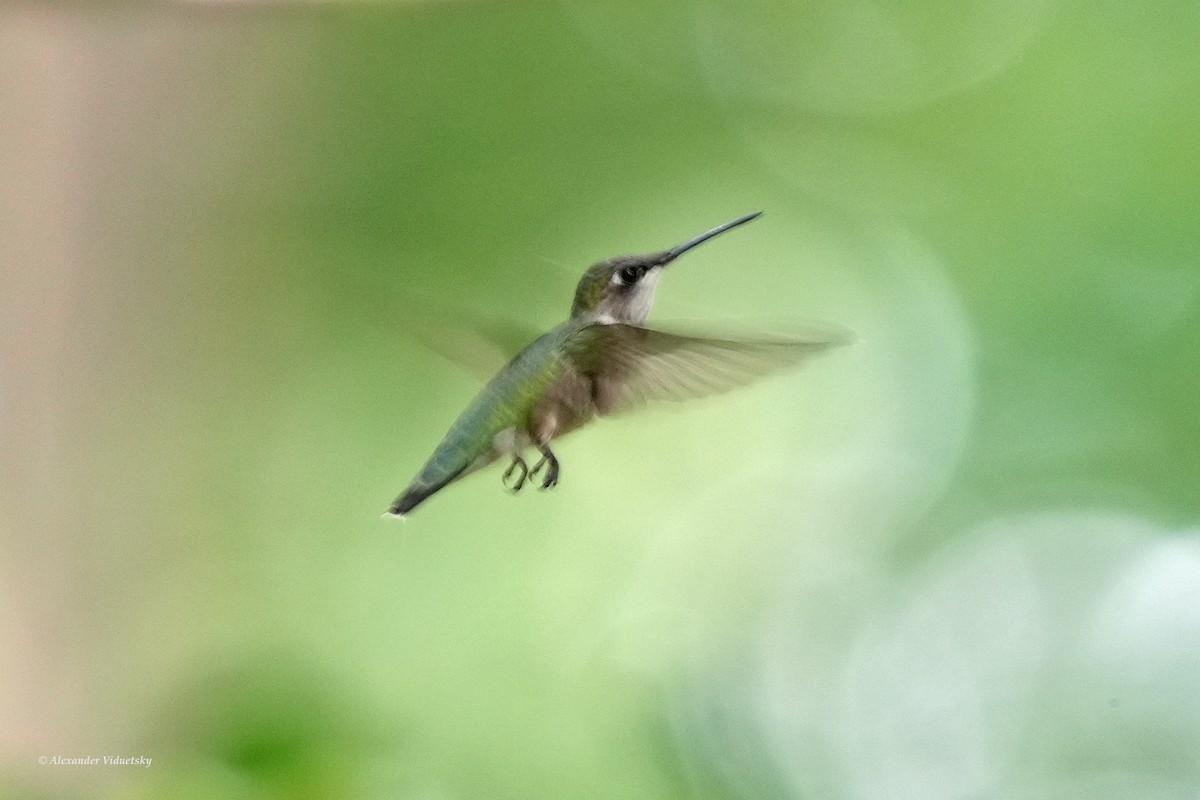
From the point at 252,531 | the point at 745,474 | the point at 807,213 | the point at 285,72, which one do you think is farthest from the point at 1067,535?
the point at 285,72

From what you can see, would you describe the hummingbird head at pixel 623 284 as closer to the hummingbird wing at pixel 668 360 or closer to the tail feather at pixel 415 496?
the hummingbird wing at pixel 668 360

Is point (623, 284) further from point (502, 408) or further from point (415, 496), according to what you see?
point (415, 496)

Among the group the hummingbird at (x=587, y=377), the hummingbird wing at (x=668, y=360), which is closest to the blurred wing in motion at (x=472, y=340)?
the hummingbird at (x=587, y=377)

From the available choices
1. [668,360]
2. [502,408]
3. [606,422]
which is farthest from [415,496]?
[606,422]

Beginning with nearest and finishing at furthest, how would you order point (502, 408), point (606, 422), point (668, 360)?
point (668, 360)
point (502, 408)
point (606, 422)

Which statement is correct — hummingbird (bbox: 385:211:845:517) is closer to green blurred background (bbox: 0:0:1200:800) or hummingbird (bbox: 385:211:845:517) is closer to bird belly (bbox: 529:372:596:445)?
bird belly (bbox: 529:372:596:445)

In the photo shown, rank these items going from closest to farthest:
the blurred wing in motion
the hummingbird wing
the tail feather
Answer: the hummingbird wing, the tail feather, the blurred wing in motion

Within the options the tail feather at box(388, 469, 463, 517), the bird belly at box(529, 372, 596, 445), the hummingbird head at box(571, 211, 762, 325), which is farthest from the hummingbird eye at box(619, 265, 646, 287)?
the tail feather at box(388, 469, 463, 517)

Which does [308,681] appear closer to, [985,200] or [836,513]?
[836,513]
